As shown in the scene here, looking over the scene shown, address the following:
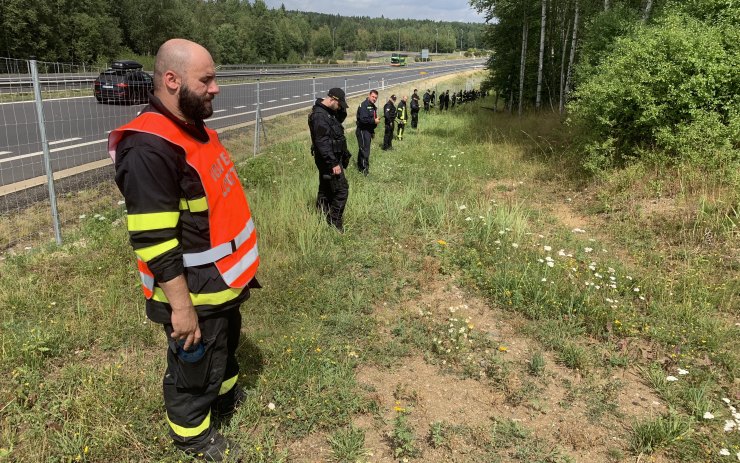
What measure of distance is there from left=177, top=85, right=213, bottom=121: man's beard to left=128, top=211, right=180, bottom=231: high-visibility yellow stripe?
1.54 ft

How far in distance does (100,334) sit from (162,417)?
1100 mm

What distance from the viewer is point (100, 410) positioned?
252 cm

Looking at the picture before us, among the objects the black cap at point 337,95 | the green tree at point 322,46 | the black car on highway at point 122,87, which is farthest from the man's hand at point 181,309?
the green tree at point 322,46

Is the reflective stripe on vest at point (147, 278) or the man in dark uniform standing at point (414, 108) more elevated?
the man in dark uniform standing at point (414, 108)

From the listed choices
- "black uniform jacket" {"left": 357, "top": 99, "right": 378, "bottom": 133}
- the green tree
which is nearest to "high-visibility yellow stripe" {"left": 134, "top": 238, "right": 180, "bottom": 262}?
"black uniform jacket" {"left": 357, "top": 99, "right": 378, "bottom": 133}

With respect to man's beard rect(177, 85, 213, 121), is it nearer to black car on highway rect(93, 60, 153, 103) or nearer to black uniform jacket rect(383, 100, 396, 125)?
black car on highway rect(93, 60, 153, 103)

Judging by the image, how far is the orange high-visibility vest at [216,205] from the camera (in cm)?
180

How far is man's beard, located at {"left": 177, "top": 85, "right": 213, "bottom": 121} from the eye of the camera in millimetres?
1865

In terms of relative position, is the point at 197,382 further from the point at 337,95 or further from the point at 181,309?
the point at 337,95

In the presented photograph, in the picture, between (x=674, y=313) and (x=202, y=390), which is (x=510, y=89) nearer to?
(x=674, y=313)

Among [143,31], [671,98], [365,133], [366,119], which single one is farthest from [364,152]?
[143,31]

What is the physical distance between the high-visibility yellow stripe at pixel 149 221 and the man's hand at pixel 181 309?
0.78 feet

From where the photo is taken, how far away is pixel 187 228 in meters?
1.91

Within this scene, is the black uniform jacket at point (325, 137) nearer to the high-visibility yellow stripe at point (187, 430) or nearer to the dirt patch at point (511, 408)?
the dirt patch at point (511, 408)
